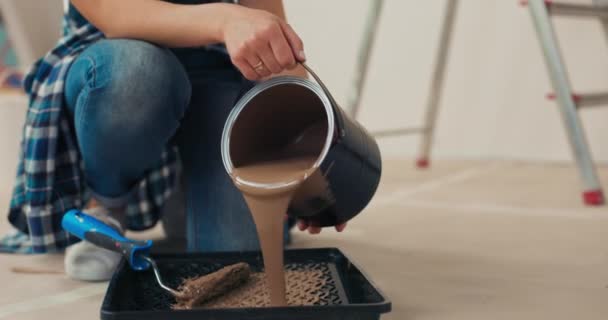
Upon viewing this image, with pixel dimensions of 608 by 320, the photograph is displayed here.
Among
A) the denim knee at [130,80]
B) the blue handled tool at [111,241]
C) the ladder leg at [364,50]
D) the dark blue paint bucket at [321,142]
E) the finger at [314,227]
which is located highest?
the denim knee at [130,80]

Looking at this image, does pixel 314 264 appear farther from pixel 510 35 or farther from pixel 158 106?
pixel 510 35

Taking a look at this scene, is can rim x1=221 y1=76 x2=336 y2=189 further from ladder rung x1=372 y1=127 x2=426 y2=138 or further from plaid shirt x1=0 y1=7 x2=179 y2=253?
ladder rung x1=372 y1=127 x2=426 y2=138

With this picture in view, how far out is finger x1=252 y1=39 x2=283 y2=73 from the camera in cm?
76

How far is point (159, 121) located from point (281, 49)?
1.18 ft

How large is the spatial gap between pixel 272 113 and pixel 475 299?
1.27ft

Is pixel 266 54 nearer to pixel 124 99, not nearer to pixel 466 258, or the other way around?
pixel 124 99

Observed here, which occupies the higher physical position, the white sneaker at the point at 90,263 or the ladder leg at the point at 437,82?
the white sneaker at the point at 90,263

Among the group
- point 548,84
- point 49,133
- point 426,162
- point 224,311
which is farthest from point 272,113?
point 548,84

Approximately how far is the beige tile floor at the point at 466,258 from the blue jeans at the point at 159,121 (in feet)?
0.64

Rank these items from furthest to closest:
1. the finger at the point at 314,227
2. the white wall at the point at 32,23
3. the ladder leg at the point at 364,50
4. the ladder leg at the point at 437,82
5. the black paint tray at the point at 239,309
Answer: the ladder leg at the point at 437,82 < the ladder leg at the point at 364,50 < the white wall at the point at 32,23 < the finger at the point at 314,227 < the black paint tray at the point at 239,309

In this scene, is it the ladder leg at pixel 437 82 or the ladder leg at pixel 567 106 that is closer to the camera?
the ladder leg at pixel 567 106

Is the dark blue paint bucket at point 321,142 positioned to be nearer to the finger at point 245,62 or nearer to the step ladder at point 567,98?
the finger at point 245,62

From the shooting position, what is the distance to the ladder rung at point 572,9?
1.75m

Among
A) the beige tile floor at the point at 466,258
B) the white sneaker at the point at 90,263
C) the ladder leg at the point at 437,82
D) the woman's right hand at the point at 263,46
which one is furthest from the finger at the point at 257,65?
the ladder leg at the point at 437,82
